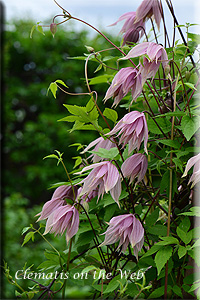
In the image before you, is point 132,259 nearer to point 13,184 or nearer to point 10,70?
point 13,184

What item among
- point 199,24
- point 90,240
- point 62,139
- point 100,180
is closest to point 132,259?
point 90,240

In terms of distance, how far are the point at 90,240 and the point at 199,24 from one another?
429 mm

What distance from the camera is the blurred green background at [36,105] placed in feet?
10.5

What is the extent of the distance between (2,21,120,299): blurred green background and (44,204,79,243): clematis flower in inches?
97.8

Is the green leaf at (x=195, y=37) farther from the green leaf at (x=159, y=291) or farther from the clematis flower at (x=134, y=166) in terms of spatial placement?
the green leaf at (x=159, y=291)

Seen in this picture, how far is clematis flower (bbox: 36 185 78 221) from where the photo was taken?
62 cm

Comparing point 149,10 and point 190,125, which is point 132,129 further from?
point 149,10

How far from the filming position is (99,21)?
329 cm

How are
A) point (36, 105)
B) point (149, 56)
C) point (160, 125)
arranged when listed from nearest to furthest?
point (149, 56), point (160, 125), point (36, 105)

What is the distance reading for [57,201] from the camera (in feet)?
2.05

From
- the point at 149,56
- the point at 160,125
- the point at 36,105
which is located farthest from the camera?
the point at 36,105

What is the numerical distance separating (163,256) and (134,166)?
0.14 m

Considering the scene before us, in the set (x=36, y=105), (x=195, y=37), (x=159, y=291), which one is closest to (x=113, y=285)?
(x=159, y=291)

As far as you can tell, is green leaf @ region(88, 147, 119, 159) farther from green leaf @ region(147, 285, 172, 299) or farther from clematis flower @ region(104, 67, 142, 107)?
green leaf @ region(147, 285, 172, 299)
